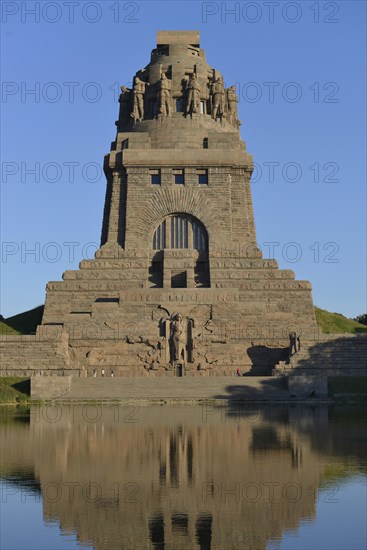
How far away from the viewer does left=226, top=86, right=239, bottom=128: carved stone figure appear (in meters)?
73.6

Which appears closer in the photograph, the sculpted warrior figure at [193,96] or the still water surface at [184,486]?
the still water surface at [184,486]

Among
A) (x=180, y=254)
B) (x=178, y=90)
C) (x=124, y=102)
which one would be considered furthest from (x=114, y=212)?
(x=124, y=102)

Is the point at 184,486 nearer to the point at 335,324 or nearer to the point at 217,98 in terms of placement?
the point at 335,324

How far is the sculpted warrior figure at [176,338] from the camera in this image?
55.0 m

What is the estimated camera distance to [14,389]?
49594 millimetres

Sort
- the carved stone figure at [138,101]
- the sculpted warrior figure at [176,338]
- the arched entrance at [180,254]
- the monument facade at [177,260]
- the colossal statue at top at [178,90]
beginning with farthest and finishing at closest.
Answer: the carved stone figure at [138,101], the colossal statue at top at [178,90], the arched entrance at [180,254], the monument facade at [177,260], the sculpted warrior figure at [176,338]

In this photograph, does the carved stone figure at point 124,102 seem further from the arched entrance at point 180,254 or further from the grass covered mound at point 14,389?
the grass covered mound at point 14,389

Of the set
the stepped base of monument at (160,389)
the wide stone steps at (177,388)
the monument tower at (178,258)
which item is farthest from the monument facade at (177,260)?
the wide stone steps at (177,388)

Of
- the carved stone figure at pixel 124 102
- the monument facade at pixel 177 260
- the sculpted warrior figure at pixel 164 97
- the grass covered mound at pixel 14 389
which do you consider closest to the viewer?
the grass covered mound at pixel 14 389

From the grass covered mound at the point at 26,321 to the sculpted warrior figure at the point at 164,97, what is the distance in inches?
714

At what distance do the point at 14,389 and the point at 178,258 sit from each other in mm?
18482

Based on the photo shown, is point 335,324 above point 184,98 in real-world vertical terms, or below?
below

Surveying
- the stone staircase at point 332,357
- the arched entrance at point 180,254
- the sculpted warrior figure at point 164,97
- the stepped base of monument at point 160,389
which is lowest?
the stepped base of monument at point 160,389

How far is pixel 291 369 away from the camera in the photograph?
51.5 metres
